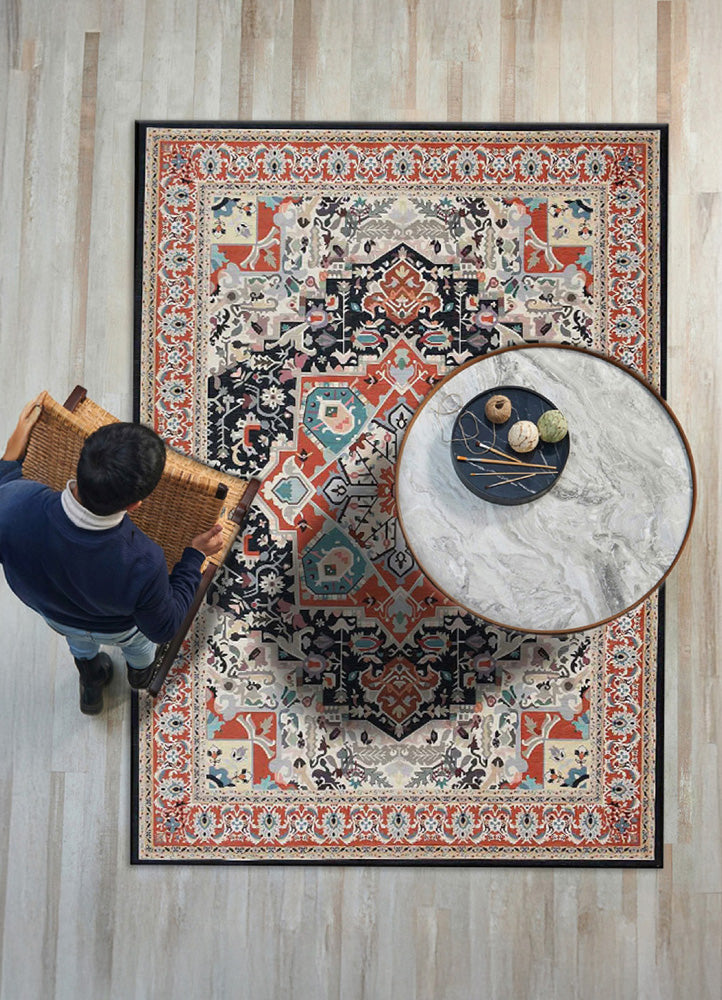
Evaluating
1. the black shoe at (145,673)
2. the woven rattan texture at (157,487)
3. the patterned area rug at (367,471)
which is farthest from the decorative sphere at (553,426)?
the black shoe at (145,673)

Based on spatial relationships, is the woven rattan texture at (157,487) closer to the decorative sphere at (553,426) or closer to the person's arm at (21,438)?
the person's arm at (21,438)

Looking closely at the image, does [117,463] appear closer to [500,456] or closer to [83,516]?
[83,516]

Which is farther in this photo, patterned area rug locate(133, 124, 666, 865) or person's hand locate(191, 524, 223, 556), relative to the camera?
patterned area rug locate(133, 124, 666, 865)

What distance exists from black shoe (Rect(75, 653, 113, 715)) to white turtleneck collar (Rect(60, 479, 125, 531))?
990 millimetres

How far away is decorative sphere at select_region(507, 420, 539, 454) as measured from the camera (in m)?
2.57

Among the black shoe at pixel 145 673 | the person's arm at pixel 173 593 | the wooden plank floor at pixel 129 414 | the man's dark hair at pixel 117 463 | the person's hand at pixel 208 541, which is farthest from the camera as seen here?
the wooden plank floor at pixel 129 414

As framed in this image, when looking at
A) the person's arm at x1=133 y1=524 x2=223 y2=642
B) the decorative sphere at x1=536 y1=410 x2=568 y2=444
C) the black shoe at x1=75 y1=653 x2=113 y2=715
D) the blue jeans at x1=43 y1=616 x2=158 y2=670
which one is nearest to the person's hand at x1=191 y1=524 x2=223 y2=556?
the person's arm at x1=133 y1=524 x2=223 y2=642

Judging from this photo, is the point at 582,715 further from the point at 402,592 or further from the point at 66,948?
the point at 66,948

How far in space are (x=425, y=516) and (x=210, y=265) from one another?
1.27 metres

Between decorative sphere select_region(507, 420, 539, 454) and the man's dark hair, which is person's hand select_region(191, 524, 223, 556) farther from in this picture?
decorative sphere select_region(507, 420, 539, 454)

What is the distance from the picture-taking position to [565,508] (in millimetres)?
2633

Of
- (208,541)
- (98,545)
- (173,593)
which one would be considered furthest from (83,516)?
(208,541)

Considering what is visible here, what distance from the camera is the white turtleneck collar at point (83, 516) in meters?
2.08

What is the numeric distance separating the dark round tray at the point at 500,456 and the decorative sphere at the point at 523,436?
40mm
